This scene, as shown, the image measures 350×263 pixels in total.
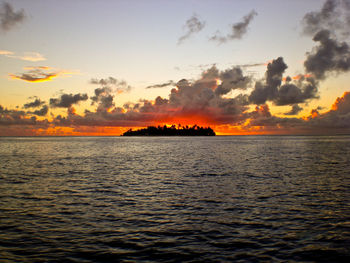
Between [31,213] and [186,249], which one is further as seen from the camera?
[31,213]

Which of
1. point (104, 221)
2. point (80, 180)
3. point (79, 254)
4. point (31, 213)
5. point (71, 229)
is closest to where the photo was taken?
point (79, 254)

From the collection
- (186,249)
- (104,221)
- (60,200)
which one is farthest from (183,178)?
(186,249)

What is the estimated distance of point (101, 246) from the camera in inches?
556

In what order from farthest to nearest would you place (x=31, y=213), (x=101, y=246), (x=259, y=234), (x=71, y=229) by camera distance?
1. (x=31, y=213)
2. (x=71, y=229)
3. (x=259, y=234)
4. (x=101, y=246)

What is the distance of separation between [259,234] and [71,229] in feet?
38.1

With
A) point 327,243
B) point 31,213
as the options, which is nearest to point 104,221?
point 31,213

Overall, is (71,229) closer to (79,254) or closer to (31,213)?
(79,254)

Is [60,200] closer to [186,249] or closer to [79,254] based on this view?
[79,254]

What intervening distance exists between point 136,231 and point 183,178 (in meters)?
21.5

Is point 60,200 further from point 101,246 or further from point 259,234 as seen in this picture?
point 259,234

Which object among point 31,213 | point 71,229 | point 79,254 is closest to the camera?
point 79,254

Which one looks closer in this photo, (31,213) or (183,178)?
(31,213)

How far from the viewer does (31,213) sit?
20281 mm

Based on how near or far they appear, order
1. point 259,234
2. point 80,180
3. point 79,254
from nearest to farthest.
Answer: point 79,254 < point 259,234 < point 80,180
